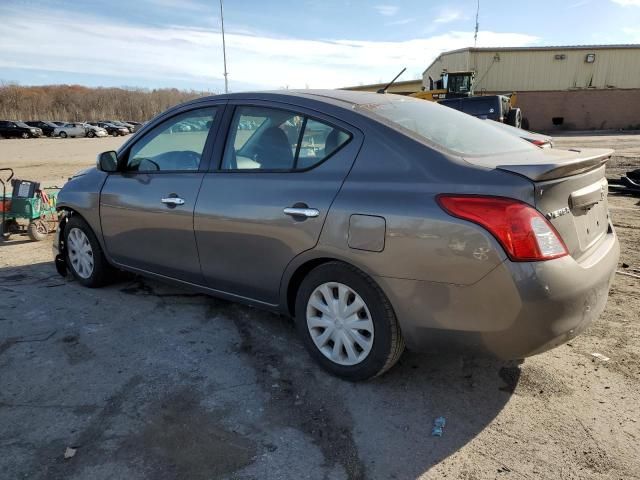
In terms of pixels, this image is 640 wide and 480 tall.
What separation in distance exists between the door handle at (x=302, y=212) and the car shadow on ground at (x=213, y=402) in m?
1.00

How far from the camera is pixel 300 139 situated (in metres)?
3.17

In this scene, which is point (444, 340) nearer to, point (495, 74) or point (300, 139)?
point (300, 139)

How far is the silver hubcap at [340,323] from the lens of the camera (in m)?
2.90

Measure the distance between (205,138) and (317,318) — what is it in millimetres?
1571

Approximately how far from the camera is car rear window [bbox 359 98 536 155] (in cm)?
288

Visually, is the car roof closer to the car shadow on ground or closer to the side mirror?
the side mirror

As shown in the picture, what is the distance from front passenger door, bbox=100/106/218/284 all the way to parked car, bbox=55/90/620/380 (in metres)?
0.02

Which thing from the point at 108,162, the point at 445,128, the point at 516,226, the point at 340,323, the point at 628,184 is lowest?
the point at 340,323

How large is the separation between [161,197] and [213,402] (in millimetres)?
1655

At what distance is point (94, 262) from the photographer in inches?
182

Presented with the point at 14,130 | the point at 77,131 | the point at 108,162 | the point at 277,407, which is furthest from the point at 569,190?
the point at 77,131

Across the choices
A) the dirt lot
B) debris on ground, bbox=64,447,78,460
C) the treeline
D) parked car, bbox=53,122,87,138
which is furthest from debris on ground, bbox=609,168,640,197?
the treeline

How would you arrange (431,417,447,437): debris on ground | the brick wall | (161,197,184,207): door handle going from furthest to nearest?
1. the brick wall
2. (161,197,184,207): door handle
3. (431,417,447,437): debris on ground

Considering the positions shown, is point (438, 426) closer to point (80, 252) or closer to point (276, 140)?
point (276, 140)
